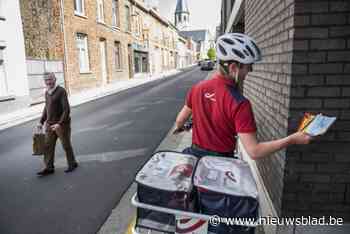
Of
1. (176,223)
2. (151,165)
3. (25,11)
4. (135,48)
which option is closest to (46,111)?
(151,165)

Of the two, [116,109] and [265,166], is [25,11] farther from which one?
[265,166]

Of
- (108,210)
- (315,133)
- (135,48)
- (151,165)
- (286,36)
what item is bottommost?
(108,210)

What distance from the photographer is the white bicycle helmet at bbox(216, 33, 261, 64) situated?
2006 mm

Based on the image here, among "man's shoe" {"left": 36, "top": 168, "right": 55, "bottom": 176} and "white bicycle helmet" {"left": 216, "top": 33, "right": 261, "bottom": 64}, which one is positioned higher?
"white bicycle helmet" {"left": 216, "top": 33, "right": 261, "bottom": 64}

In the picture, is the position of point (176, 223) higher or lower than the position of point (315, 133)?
lower

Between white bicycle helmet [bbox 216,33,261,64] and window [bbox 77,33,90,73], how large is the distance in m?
18.4

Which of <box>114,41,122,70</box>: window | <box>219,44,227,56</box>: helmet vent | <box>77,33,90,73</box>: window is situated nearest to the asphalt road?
<box>219,44,227,56</box>: helmet vent

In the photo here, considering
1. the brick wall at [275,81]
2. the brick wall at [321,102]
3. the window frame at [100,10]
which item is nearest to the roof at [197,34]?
the window frame at [100,10]

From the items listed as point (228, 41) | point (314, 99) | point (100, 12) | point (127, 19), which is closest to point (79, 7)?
point (100, 12)

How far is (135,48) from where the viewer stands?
1224 inches

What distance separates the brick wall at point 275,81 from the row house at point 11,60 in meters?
11.3

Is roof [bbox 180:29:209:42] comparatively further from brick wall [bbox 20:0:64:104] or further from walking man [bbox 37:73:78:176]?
walking man [bbox 37:73:78:176]

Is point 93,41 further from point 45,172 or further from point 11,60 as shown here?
point 45,172

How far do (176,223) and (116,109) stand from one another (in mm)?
10563
